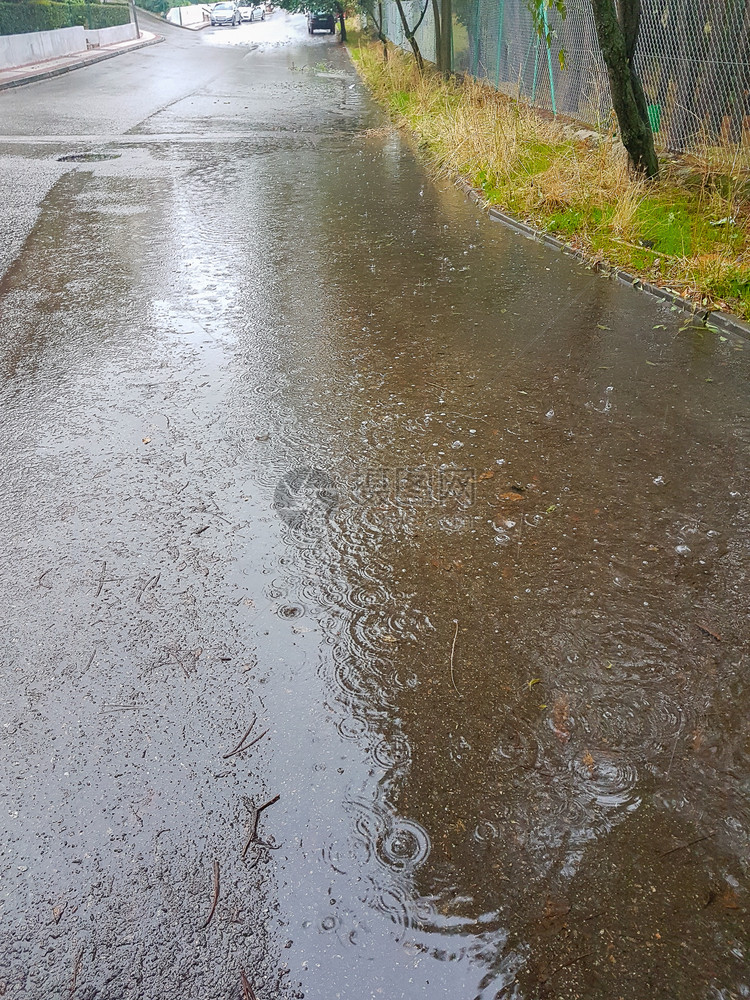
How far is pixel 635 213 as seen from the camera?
7.33m

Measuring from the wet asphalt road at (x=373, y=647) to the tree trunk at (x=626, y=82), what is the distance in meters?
2.87

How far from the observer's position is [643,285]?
21.1 ft

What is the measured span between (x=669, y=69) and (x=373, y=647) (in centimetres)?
927

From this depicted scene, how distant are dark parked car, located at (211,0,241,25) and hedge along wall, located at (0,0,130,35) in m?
19.2

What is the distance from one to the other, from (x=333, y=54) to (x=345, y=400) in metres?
35.6

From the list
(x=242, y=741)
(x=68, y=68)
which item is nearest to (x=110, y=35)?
(x=68, y=68)

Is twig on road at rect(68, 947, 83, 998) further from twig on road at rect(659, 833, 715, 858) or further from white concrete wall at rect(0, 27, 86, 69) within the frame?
white concrete wall at rect(0, 27, 86, 69)

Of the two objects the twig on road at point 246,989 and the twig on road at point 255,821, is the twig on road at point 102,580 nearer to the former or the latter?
the twig on road at point 255,821

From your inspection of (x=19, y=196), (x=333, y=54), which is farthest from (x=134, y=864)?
(x=333, y=54)

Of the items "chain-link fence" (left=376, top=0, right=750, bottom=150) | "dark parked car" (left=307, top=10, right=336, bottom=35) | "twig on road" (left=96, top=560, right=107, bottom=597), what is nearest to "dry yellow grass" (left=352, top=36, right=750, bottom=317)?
"chain-link fence" (left=376, top=0, right=750, bottom=150)

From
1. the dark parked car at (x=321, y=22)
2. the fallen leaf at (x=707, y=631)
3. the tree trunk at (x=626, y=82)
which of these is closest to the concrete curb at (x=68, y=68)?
the dark parked car at (x=321, y=22)

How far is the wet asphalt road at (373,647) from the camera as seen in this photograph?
1.97 m

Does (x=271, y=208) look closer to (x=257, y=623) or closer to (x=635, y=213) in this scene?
(x=635, y=213)

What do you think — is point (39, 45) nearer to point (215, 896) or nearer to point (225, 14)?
point (215, 896)
